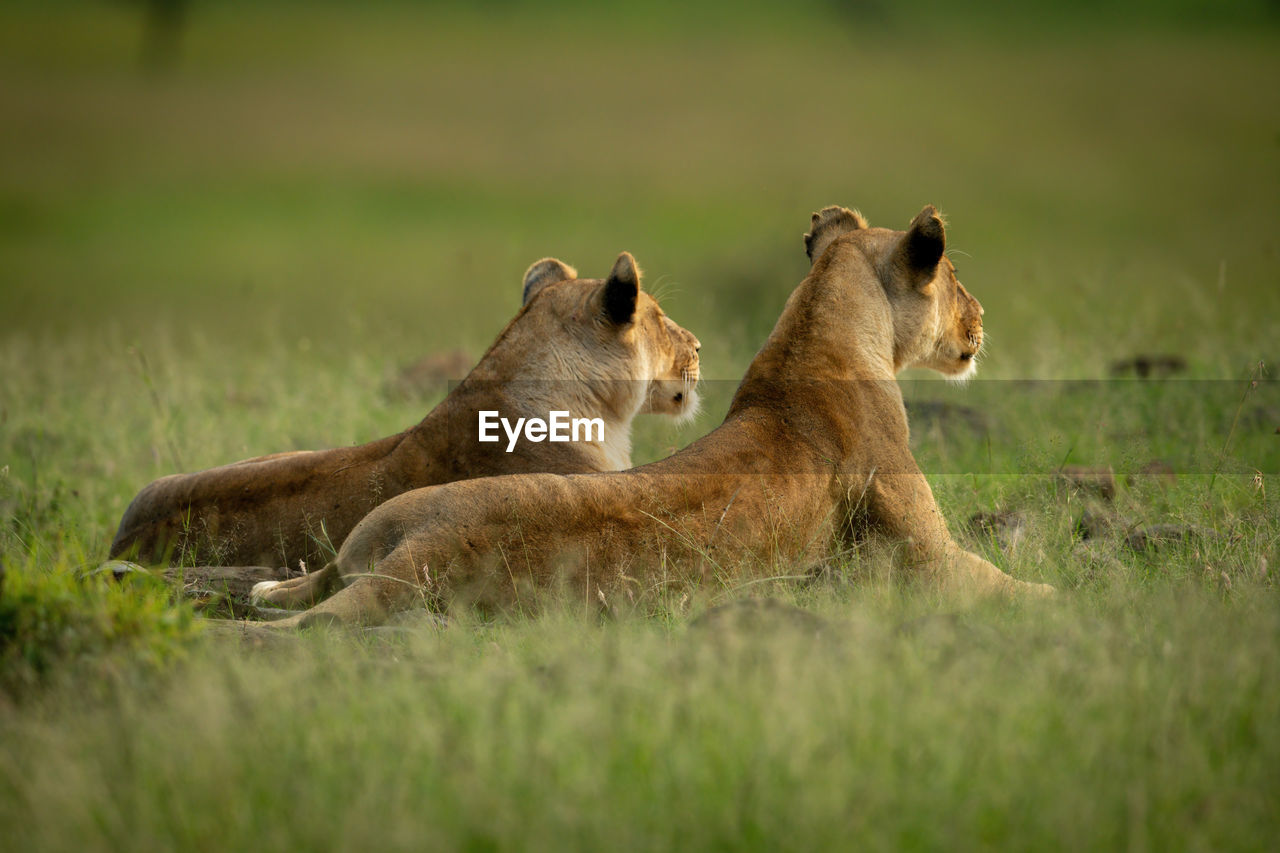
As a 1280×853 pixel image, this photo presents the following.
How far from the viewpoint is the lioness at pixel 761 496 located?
15.4ft

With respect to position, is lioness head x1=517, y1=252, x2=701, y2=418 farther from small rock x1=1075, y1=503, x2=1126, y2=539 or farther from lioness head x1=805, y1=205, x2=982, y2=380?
small rock x1=1075, y1=503, x2=1126, y2=539

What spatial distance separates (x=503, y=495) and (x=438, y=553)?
13.0 inches

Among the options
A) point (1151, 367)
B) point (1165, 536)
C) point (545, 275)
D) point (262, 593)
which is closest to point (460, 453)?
point (262, 593)

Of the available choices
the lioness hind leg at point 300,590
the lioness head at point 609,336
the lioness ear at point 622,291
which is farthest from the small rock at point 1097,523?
the lioness hind leg at point 300,590

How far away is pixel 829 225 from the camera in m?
6.31

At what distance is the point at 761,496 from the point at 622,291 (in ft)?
5.32

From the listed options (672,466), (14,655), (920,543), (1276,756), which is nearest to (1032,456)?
(920,543)

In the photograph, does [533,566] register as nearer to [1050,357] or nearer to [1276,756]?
[1276,756]

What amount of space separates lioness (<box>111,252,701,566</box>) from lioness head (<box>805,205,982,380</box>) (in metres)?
1.07

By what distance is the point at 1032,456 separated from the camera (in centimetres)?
614

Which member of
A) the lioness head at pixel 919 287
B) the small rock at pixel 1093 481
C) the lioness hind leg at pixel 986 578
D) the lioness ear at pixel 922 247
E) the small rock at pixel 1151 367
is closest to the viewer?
the lioness hind leg at pixel 986 578

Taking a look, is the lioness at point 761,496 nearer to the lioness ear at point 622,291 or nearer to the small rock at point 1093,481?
the lioness ear at point 622,291

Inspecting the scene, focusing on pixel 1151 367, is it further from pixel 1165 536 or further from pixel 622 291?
pixel 622 291

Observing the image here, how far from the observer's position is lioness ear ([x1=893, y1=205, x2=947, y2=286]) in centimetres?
560
